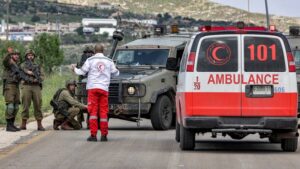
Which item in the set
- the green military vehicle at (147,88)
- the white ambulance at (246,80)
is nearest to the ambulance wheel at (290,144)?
the white ambulance at (246,80)

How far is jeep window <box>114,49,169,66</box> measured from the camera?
948 inches

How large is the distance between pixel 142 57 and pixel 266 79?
806 centimetres

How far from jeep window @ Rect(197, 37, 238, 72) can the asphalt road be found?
142cm

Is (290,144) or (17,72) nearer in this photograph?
(290,144)

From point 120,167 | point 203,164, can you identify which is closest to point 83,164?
point 120,167

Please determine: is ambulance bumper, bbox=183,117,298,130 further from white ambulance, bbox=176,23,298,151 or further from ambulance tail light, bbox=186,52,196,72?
ambulance tail light, bbox=186,52,196,72

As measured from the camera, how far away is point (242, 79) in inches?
650

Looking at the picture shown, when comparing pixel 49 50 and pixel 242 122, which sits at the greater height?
pixel 49 50

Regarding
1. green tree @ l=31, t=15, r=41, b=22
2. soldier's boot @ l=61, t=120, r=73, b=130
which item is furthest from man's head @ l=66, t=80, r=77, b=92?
green tree @ l=31, t=15, r=41, b=22

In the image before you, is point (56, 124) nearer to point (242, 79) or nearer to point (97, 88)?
point (97, 88)

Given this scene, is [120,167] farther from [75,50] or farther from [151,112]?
[75,50]

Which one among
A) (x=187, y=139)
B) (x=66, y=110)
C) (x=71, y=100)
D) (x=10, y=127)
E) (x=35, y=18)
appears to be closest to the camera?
(x=187, y=139)

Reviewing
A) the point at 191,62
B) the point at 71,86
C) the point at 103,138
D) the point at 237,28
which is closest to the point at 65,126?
the point at 71,86

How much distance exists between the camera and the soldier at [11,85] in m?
21.3
